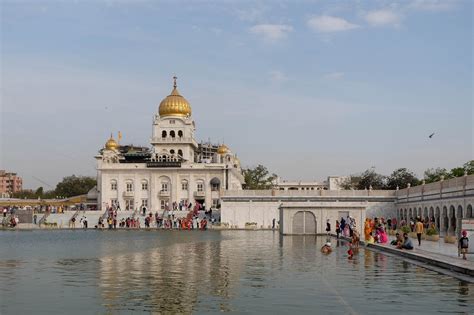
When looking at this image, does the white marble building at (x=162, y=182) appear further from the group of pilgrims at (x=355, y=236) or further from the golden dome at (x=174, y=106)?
the group of pilgrims at (x=355, y=236)

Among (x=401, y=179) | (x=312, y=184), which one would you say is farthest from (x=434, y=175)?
(x=312, y=184)

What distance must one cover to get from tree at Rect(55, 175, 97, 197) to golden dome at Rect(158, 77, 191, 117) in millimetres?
48527

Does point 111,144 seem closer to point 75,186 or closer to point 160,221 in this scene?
point 160,221

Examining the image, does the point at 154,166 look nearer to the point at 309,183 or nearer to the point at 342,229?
the point at 342,229

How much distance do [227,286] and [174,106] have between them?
87429 millimetres

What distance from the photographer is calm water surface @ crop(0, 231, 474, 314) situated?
48.5 ft

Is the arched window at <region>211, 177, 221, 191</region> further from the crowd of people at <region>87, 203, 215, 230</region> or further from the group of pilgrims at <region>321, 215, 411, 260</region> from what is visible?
the group of pilgrims at <region>321, 215, 411, 260</region>

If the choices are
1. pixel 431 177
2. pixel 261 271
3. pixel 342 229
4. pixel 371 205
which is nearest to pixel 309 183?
pixel 431 177

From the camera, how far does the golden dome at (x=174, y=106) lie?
342 feet

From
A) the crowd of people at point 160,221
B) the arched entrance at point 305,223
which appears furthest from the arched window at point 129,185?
the arched entrance at point 305,223

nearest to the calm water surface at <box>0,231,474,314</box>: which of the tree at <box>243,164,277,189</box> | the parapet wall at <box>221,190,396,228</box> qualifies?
the parapet wall at <box>221,190,396,228</box>

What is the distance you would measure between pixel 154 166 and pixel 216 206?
10018mm

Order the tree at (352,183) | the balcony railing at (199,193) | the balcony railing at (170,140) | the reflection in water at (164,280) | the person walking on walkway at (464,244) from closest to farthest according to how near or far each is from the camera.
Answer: the reflection in water at (164,280), the person walking on walkway at (464,244), the balcony railing at (199,193), the balcony railing at (170,140), the tree at (352,183)

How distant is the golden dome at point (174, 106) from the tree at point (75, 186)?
1910 inches
